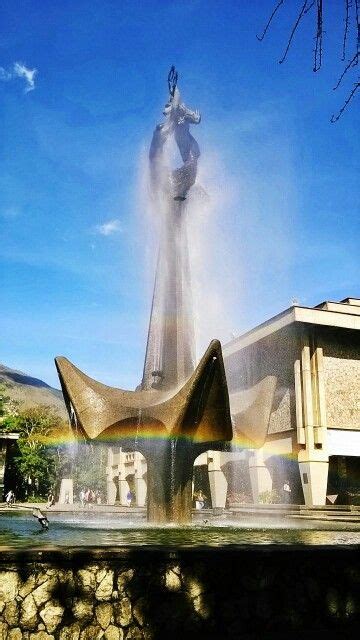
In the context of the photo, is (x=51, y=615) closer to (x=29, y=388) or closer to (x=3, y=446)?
(x=3, y=446)

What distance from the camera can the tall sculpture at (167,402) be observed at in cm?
940

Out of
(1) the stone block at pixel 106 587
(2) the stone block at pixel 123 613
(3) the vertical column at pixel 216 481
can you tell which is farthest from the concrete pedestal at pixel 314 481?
(1) the stone block at pixel 106 587

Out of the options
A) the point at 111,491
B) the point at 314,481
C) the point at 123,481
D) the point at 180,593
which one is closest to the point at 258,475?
the point at 314,481

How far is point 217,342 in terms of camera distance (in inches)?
363

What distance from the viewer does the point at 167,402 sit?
31.4 feet

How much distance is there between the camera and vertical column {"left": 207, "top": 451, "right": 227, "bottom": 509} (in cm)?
3034

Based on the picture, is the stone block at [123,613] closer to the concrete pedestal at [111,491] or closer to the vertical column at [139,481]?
the vertical column at [139,481]

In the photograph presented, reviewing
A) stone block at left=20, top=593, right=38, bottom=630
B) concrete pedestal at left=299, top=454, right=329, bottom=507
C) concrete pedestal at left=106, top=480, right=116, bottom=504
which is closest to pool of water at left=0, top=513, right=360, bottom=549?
stone block at left=20, top=593, right=38, bottom=630

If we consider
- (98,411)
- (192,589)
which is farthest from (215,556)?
(98,411)

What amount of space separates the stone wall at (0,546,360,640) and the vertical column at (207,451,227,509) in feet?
88.6

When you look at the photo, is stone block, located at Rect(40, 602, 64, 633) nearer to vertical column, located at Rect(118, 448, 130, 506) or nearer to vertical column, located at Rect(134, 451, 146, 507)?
vertical column, located at Rect(134, 451, 146, 507)

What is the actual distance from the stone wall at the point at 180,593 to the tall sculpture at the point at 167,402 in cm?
488

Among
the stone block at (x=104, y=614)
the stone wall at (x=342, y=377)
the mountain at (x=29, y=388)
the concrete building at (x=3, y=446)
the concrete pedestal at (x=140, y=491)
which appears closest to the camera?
the stone block at (x=104, y=614)

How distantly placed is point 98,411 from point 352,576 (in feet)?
20.4
